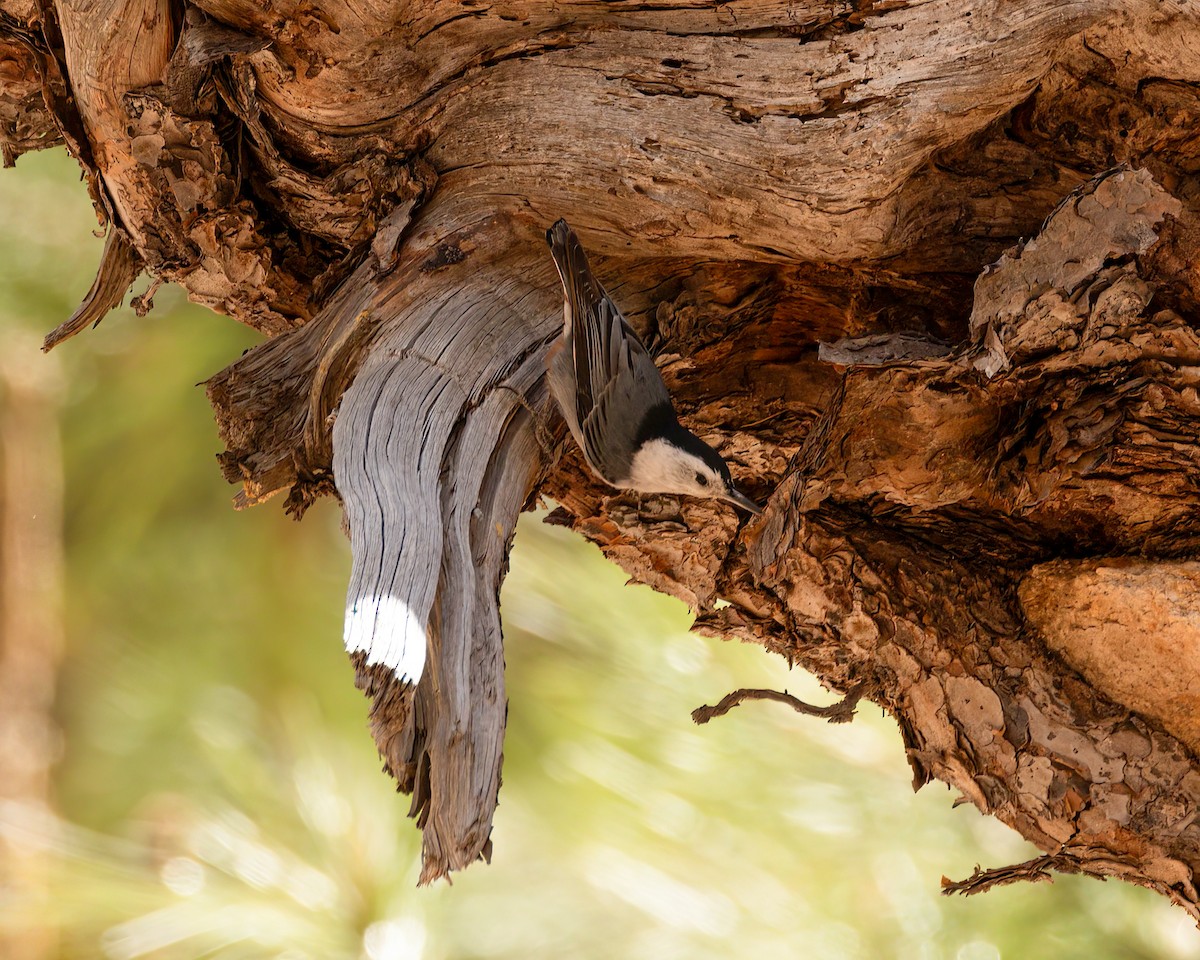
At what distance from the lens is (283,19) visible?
132cm

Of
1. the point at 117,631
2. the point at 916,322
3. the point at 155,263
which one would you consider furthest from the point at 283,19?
the point at 117,631

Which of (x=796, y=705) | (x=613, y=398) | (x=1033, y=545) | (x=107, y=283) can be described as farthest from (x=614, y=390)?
(x=107, y=283)

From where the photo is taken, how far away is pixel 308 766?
6.67 ft

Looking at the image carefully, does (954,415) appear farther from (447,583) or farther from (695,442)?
(447,583)

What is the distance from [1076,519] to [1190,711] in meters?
0.33

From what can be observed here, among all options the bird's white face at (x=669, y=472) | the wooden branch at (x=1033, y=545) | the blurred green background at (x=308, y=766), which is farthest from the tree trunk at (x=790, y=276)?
the blurred green background at (x=308, y=766)

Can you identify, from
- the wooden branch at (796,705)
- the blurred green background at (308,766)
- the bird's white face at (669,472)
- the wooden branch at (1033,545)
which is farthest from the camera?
the blurred green background at (308,766)

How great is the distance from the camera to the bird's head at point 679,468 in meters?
1.45

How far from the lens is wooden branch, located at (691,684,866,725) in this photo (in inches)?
61.3

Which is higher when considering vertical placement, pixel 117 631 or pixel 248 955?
pixel 117 631

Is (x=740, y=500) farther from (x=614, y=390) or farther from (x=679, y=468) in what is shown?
(x=614, y=390)

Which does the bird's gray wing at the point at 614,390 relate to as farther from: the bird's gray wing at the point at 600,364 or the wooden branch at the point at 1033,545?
the wooden branch at the point at 1033,545

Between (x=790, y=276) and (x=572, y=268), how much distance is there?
0.43 m

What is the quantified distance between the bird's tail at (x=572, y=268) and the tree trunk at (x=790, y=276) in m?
0.13
